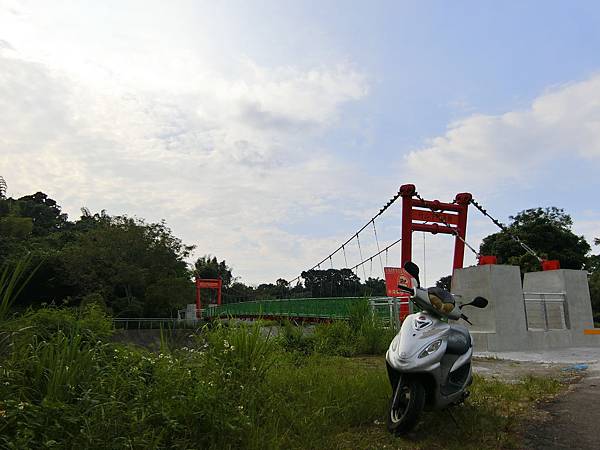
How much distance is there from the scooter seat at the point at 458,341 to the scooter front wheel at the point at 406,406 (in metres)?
0.33

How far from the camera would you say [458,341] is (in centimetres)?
307

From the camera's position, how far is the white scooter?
2.85m

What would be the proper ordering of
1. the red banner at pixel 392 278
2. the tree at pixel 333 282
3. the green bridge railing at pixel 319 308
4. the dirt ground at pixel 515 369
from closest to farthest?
the dirt ground at pixel 515 369 < the green bridge railing at pixel 319 308 < the red banner at pixel 392 278 < the tree at pixel 333 282

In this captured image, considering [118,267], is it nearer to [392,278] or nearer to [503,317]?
[392,278]

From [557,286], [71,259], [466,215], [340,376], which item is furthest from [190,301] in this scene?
[340,376]

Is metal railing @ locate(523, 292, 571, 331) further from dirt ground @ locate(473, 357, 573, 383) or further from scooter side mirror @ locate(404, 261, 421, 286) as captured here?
scooter side mirror @ locate(404, 261, 421, 286)

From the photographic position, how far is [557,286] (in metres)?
9.39

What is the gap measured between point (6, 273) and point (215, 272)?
53.4 m

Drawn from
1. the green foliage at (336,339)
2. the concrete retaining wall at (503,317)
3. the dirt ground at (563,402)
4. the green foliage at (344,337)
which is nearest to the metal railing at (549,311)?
the concrete retaining wall at (503,317)

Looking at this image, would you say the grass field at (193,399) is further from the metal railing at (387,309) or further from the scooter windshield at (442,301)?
the metal railing at (387,309)

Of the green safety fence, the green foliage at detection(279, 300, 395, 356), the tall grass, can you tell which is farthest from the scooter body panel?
the green safety fence

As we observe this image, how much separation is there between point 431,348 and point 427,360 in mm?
97

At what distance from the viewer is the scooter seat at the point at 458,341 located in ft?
9.90

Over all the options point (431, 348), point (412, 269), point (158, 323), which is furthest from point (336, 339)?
point (431, 348)
